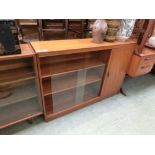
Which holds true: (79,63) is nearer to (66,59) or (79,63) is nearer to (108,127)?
(66,59)

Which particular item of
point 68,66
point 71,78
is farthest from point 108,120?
point 68,66

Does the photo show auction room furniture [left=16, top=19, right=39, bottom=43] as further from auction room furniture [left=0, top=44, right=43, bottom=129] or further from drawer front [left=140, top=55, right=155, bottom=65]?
drawer front [left=140, top=55, right=155, bottom=65]

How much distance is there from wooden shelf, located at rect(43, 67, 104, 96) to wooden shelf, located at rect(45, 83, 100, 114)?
178 mm

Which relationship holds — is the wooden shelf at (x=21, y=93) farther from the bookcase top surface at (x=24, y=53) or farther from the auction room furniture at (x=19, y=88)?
the bookcase top surface at (x=24, y=53)

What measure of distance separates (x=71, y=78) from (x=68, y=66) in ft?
0.79

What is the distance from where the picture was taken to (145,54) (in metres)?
1.65

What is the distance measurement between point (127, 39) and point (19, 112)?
1.52 meters

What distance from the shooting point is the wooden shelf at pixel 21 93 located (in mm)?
1268

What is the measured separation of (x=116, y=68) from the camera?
164 centimetres

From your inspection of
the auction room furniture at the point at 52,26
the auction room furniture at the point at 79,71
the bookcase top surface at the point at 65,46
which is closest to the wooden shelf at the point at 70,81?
the auction room furniture at the point at 79,71

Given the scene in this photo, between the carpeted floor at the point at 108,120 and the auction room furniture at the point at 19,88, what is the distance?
0.16 meters

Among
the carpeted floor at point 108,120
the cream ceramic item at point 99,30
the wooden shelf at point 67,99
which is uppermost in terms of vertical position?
the cream ceramic item at point 99,30

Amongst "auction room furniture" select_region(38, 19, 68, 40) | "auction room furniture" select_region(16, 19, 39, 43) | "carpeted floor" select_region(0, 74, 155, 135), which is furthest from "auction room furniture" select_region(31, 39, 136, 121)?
"auction room furniture" select_region(16, 19, 39, 43)
